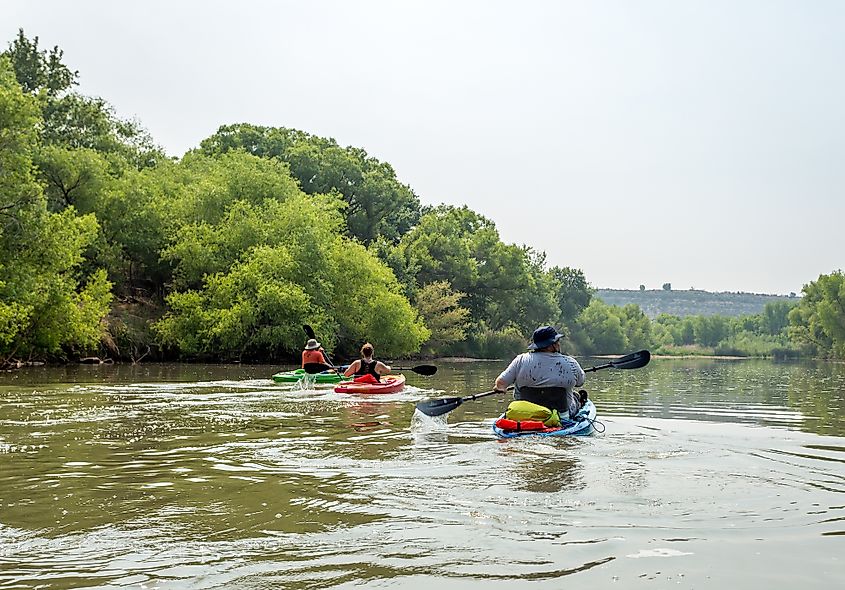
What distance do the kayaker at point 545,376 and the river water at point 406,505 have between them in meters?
0.78

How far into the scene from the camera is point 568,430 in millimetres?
11516

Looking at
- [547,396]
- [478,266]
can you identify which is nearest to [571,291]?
[478,266]

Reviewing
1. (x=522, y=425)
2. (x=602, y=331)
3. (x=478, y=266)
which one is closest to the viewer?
(x=522, y=425)

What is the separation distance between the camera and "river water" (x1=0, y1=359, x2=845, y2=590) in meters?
5.27

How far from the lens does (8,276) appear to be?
28.7 metres

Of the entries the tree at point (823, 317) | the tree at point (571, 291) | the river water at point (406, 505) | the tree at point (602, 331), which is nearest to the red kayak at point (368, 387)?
the river water at point (406, 505)

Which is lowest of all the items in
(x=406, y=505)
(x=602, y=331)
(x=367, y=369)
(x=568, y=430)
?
(x=406, y=505)

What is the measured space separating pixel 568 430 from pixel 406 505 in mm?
4782

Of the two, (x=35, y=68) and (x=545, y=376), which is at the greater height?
(x=35, y=68)

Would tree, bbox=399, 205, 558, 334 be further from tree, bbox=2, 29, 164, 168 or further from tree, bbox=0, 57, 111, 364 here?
tree, bbox=0, 57, 111, 364

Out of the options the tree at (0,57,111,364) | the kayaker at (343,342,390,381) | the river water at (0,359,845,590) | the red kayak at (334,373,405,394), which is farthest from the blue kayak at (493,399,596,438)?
the tree at (0,57,111,364)

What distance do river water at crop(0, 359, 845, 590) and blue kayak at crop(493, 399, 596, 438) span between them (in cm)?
23

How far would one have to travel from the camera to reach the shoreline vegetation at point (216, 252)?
30.4m

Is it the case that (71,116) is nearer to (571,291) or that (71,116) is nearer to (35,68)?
(35,68)
